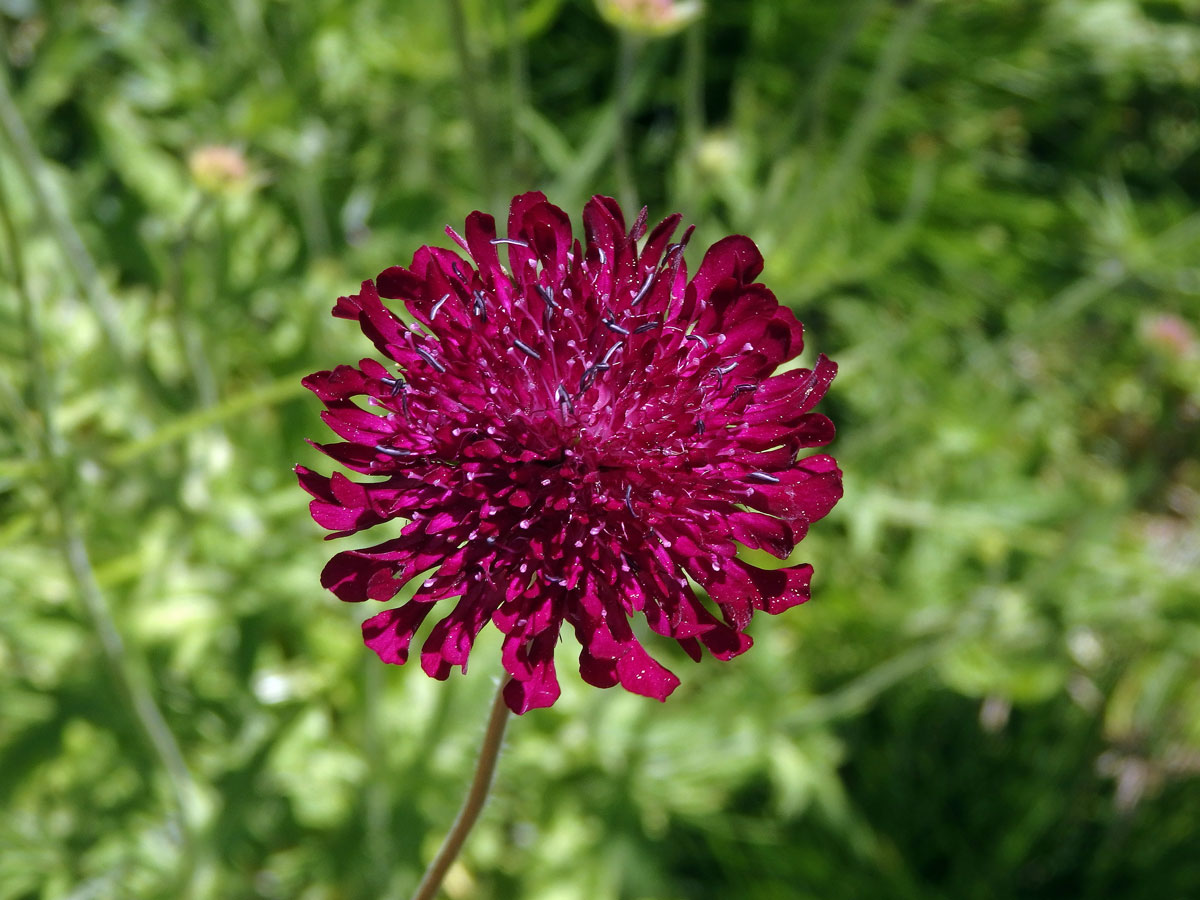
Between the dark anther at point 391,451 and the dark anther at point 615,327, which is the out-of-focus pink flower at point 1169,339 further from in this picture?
the dark anther at point 391,451

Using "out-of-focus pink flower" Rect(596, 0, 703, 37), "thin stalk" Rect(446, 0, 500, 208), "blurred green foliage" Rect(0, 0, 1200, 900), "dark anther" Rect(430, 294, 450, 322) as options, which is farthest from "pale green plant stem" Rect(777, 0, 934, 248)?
"dark anther" Rect(430, 294, 450, 322)

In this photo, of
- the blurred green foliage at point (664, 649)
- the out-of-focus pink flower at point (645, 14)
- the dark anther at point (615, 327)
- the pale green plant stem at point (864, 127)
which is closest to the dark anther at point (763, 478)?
the dark anther at point (615, 327)

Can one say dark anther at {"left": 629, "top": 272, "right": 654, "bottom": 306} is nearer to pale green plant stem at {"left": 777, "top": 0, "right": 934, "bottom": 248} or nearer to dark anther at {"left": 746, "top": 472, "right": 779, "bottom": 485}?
dark anther at {"left": 746, "top": 472, "right": 779, "bottom": 485}

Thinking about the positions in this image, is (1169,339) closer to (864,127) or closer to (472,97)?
(864,127)

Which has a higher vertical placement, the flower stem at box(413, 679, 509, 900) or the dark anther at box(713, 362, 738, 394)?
the dark anther at box(713, 362, 738, 394)

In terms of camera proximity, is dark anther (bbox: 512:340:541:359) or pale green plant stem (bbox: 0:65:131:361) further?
pale green plant stem (bbox: 0:65:131:361)

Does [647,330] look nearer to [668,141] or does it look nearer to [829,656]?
[829,656]

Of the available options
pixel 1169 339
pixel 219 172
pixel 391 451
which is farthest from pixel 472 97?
pixel 1169 339
